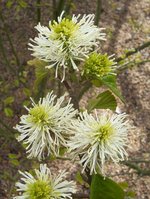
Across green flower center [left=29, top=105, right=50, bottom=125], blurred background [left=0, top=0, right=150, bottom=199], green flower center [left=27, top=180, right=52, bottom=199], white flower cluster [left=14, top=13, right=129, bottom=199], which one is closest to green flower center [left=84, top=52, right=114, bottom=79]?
white flower cluster [left=14, top=13, right=129, bottom=199]

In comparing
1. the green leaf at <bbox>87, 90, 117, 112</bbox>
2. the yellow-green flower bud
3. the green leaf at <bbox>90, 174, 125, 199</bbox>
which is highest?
the yellow-green flower bud

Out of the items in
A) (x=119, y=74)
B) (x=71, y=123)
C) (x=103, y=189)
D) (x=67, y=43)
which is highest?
(x=119, y=74)

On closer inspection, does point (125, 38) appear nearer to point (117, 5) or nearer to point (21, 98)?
point (117, 5)

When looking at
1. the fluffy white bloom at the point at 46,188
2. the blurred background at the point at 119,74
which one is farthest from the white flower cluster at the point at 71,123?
the blurred background at the point at 119,74

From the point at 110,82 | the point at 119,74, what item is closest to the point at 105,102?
the point at 110,82

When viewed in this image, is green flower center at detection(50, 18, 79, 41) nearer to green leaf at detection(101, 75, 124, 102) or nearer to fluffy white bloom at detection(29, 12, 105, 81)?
fluffy white bloom at detection(29, 12, 105, 81)

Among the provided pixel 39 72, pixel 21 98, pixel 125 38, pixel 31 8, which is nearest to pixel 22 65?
pixel 21 98

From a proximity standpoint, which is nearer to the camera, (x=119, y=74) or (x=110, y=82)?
(x=110, y=82)

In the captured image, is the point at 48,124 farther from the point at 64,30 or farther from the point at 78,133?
the point at 64,30
